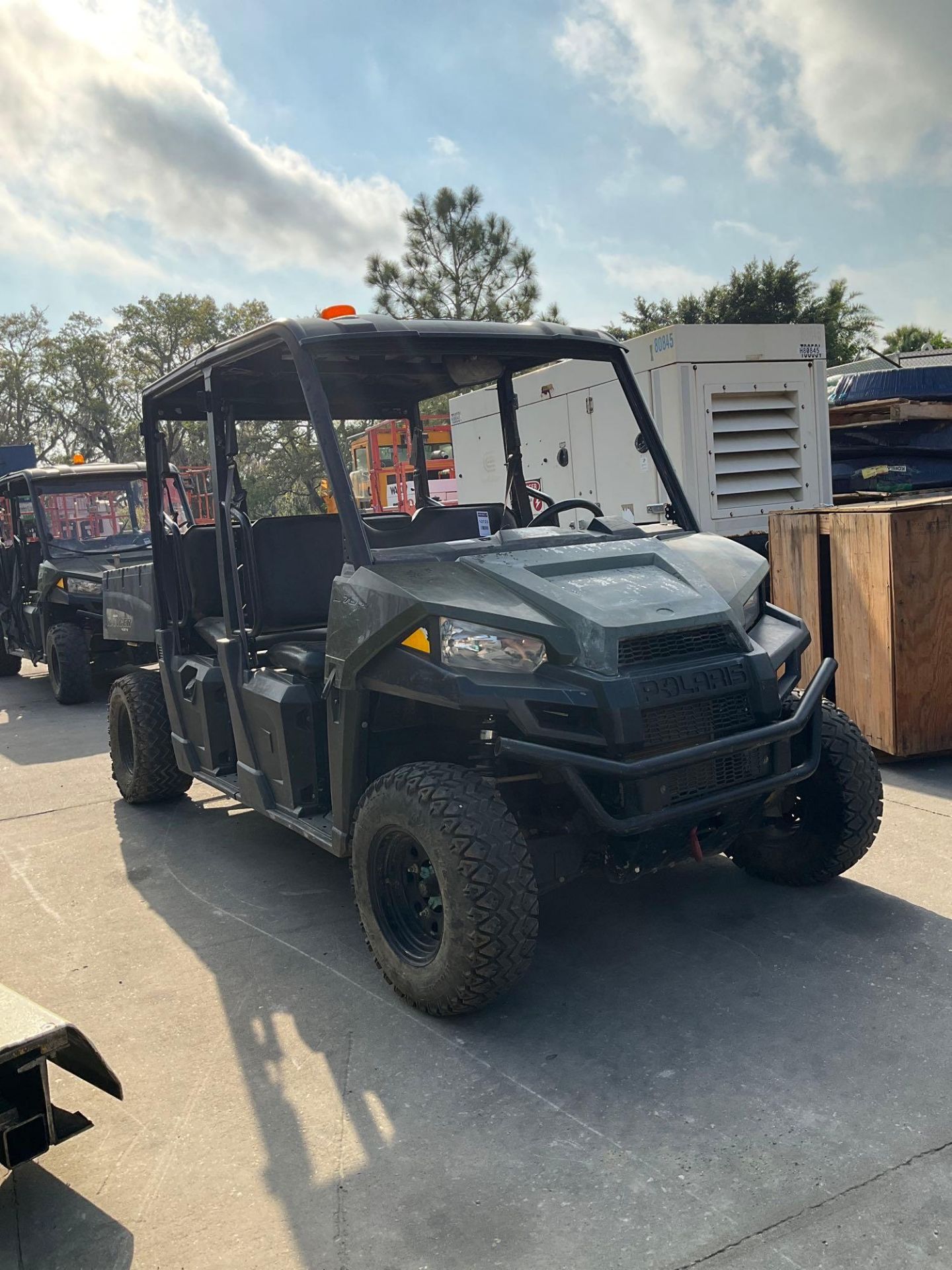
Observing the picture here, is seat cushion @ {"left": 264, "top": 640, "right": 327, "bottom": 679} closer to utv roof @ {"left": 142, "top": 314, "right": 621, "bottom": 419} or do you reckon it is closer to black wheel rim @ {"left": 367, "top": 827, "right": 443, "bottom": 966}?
black wheel rim @ {"left": 367, "top": 827, "right": 443, "bottom": 966}

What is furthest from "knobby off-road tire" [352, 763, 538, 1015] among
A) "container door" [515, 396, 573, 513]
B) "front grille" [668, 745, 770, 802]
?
"container door" [515, 396, 573, 513]

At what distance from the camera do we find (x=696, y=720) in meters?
2.97

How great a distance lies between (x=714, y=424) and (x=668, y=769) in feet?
16.2

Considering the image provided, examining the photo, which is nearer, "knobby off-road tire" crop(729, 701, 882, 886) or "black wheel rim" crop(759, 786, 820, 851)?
"knobby off-road tire" crop(729, 701, 882, 886)

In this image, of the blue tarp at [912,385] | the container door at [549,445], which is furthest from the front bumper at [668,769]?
the blue tarp at [912,385]

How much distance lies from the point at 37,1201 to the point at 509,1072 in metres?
1.20

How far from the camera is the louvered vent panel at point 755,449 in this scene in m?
7.32

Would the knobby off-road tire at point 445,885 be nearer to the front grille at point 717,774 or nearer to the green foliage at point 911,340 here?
the front grille at point 717,774

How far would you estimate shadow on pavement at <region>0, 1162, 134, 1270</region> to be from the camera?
85.9 inches

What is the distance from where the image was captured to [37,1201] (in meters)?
2.39

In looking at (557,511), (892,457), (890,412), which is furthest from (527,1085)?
(892,457)

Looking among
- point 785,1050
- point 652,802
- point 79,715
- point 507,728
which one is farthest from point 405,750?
point 79,715

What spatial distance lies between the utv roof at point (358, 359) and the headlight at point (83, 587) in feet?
15.5

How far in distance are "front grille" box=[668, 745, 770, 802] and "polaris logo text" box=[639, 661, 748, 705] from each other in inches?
8.3
